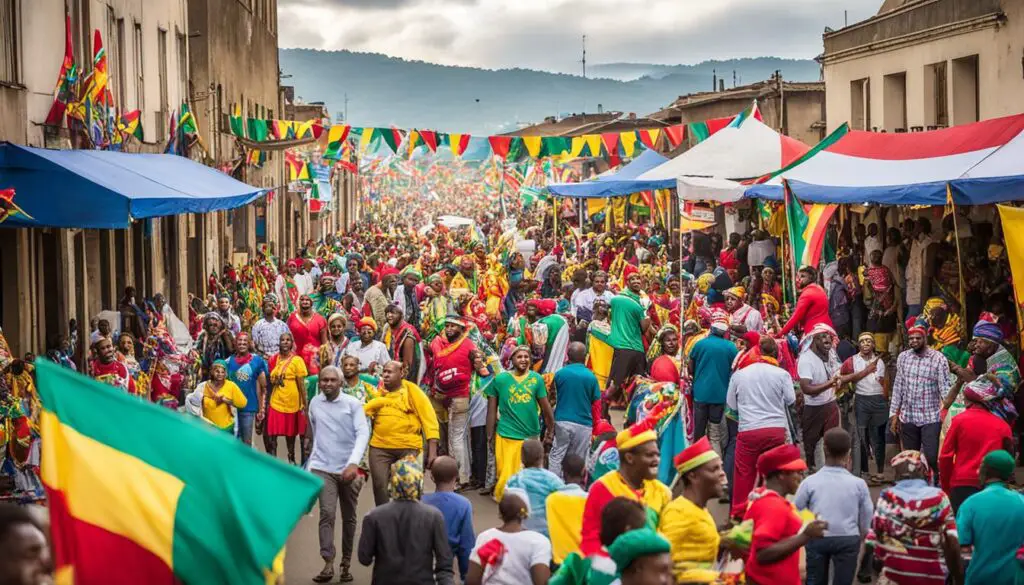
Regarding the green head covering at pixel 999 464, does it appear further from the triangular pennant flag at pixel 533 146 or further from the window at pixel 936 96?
the triangular pennant flag at pixel 533 146

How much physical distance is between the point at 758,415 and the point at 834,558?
234 cm

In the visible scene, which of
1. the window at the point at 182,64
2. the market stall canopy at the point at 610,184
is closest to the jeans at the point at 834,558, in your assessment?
the market stall canopy at the point at 610,184

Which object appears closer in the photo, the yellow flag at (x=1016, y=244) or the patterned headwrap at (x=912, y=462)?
the patterned headwrap at (x=912, y=462)

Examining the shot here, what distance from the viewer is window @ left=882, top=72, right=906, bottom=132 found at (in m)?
26.3

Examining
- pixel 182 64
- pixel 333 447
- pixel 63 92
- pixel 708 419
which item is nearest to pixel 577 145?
pixel 182 64

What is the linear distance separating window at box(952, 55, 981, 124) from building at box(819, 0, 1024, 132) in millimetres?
16

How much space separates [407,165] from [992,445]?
313 feet

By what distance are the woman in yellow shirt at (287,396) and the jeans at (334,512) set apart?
272 centimetres

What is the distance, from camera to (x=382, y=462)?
10.8 meters

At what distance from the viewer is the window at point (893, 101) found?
26297mm

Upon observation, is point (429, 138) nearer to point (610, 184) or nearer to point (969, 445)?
point (610, 184)

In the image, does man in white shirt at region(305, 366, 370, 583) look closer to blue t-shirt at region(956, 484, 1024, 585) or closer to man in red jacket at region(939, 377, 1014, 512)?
man in red jacket at region(939, 377, 1014, 512)

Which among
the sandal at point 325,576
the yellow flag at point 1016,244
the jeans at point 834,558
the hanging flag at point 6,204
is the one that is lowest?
the sandal at point 325,576

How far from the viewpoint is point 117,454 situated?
5.45 metres
